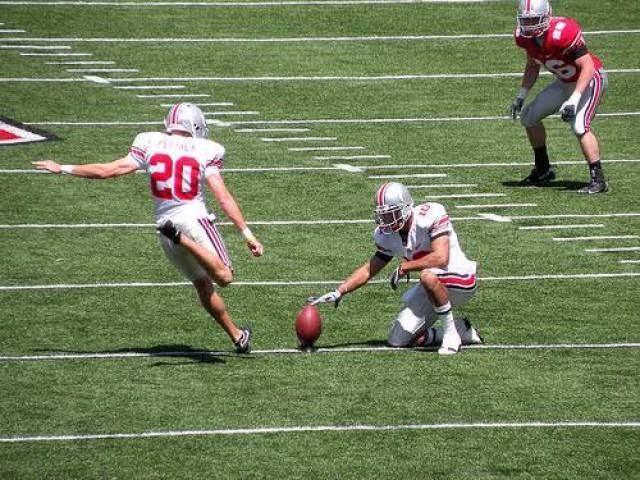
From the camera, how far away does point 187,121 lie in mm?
11242

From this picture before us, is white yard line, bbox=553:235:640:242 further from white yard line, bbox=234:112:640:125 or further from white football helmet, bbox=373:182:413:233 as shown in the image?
white yard line, bbox=234:112:640:125

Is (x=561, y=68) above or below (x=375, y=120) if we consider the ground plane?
above

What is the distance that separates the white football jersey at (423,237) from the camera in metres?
11.4

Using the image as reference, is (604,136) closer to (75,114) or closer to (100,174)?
(75,114)

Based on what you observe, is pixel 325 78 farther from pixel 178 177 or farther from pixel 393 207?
pixel 178 177

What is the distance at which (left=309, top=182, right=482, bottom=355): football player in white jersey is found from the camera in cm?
1127

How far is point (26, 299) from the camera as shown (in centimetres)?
1284

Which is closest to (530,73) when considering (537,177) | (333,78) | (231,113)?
(537,177)

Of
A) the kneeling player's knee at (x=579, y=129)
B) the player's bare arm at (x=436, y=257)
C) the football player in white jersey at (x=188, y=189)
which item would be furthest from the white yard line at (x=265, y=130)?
the player's bare arm at (x=436, y=257)

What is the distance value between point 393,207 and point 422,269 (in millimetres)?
530

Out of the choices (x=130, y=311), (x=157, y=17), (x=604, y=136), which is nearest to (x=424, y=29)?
(x=157, y=17)

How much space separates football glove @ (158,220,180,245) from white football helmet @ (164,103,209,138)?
89 centimetres

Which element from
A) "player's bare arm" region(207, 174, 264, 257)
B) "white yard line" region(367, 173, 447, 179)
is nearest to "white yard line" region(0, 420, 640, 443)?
"player's bare arm" region(207, 174, 264, 257)

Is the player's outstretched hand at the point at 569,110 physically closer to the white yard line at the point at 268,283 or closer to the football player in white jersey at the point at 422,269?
the white yard line at the point at 268,283
